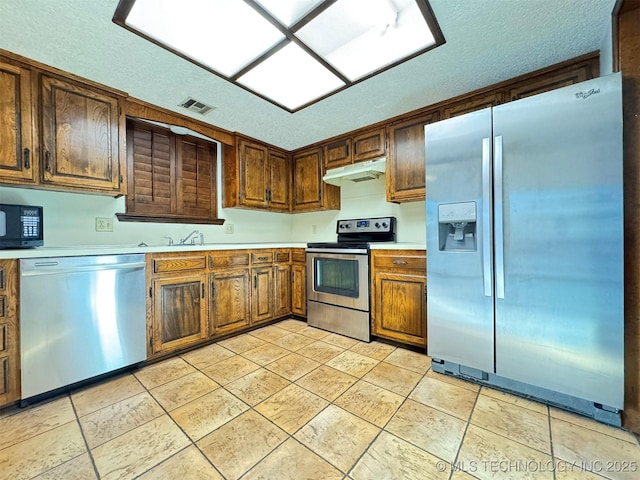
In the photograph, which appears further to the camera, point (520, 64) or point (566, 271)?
point (520, 64)

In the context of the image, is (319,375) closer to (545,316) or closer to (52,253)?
(545,316)

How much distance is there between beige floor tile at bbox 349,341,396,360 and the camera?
2.23 meters

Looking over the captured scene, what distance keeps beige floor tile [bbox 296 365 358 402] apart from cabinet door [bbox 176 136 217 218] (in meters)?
2.04

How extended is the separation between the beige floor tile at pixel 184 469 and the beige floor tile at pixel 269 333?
4.51 ft

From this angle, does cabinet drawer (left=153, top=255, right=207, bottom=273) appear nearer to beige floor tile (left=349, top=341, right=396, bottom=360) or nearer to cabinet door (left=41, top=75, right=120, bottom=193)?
cabinet door (left=41, top=75, right=120, bottom=193)

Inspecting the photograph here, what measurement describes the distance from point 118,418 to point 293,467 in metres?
1.03

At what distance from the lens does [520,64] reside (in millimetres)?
1867

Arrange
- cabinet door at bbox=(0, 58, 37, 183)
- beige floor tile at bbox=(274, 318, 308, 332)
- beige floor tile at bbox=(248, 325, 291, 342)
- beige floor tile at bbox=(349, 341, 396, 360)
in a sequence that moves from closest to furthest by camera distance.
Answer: cabinet door at bbox=(0, 58, 37, 183) < beige floor tile at bbox=(349, 341, 396, 360) < beige floor tile at bbox=(248, 325, 291, 342) < beige floor tile at bbox=(274, 318, 308, 332)

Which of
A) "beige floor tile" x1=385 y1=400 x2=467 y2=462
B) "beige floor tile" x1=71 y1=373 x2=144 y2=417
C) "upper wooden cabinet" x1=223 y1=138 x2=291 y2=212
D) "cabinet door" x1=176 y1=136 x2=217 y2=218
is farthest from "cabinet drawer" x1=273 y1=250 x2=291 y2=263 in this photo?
"beige floor tile" x1=385 y1=400 x2=467 y2=462

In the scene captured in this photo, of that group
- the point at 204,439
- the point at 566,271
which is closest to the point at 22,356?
the point at 204,439

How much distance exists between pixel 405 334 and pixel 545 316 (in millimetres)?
1038

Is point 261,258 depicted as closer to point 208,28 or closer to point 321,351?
point 321,351

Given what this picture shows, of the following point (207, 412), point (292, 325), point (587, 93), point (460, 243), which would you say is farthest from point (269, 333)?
point (587, 93)

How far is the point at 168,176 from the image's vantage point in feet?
9.00
